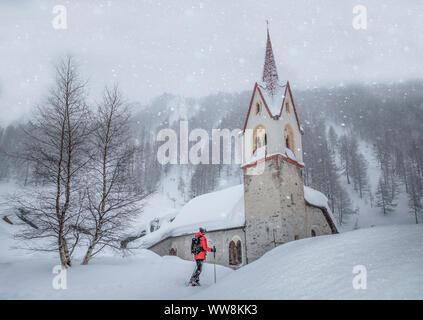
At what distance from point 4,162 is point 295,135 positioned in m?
73.2

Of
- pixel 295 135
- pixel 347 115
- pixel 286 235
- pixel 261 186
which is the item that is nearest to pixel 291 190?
pixel 261 186

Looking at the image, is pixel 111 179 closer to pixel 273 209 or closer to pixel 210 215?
pixel 273 209

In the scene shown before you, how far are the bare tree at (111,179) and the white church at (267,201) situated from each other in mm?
9389

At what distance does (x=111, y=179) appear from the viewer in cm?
980

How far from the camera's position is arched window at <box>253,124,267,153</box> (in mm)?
18631

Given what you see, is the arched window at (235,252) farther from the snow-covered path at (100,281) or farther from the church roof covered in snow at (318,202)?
the snow-covered path at (100,281)

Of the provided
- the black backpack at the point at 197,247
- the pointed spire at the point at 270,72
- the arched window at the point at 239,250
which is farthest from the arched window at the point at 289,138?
the black backpack at the point at 197,247

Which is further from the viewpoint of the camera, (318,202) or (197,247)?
(318,202)

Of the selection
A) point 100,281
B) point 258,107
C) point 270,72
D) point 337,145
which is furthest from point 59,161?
point 337,145

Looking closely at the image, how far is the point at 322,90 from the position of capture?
115812 millimetres

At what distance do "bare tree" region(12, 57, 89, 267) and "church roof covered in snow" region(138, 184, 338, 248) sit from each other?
11.7 meters

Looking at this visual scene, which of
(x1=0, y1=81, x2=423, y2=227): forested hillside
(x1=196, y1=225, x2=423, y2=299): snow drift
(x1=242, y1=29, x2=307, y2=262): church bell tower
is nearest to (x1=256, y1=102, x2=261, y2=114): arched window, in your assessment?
(x1=242, y1=29, x2=307, y2=262): church bell tower

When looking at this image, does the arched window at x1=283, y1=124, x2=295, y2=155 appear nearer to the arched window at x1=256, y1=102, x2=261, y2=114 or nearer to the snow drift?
the arched window at x1=256, y1=102, x2=261, y2=114

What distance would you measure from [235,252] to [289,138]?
9231 mm
